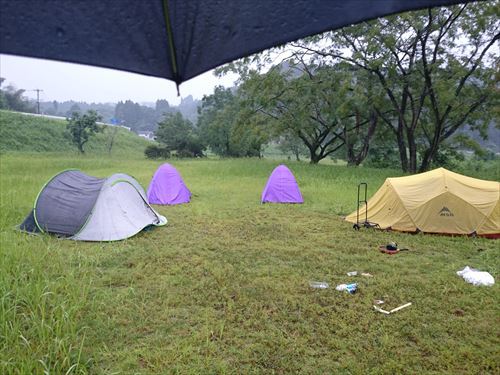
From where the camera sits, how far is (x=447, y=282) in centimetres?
480

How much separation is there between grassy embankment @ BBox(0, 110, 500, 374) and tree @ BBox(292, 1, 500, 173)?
30.1 ft

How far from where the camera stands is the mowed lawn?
3100 mm

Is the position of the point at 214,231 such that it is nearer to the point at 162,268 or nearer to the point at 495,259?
the point at 162,268

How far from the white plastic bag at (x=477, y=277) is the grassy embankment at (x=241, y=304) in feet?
0.62

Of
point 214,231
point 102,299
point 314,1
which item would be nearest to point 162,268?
point 102,299


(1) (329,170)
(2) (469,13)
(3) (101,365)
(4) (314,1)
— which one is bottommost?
(3) (101,365)

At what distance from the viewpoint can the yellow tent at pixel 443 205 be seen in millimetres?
6758

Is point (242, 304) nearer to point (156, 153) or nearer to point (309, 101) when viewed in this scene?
point (309, 101)

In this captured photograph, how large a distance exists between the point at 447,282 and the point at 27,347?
4799 mm

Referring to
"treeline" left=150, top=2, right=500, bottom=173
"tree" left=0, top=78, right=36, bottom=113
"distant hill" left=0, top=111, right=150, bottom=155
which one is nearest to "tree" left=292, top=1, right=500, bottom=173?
"treeline" left=150, top=2, right=500, bottom=173

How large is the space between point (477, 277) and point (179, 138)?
92.1 ft

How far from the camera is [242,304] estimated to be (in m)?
4.15

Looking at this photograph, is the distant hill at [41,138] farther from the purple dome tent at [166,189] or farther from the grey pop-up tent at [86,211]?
the grey pop-up tent at [86,211]

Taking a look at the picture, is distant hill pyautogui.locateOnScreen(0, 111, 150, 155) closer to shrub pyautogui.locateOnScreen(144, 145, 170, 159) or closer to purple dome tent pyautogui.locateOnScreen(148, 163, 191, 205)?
shrub pyautogui.locateOnScreen(144, 145, 170, 159)
